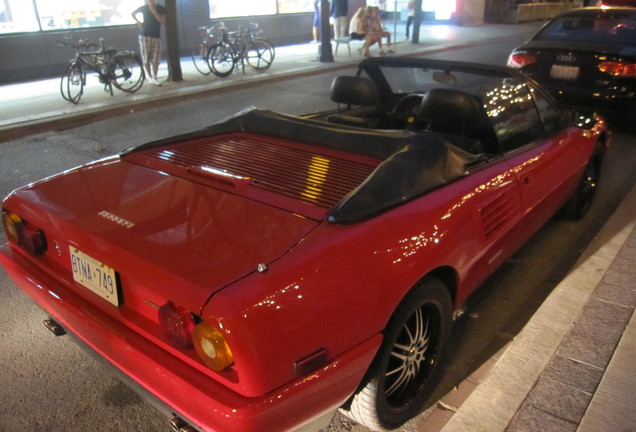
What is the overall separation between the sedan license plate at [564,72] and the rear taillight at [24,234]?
667cm

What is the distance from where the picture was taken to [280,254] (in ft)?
6.34

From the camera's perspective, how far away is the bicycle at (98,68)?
378 inches

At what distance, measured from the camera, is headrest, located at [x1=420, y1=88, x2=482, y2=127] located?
3068 mm

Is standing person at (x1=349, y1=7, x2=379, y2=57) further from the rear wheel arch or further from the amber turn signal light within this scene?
the amber turn signal light

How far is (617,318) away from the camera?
3.08 metres

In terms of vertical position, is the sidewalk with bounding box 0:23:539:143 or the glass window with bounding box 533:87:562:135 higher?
the glass window with bounding box 533:87:562:135

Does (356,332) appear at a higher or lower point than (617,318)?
higher

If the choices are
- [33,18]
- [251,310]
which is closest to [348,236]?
[251,310]

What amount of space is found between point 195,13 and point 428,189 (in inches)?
570

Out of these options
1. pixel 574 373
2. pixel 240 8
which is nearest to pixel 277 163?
pixel 574 373

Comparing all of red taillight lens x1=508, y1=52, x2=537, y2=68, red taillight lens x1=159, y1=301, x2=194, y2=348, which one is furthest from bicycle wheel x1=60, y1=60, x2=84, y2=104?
red taillight lens x1=159, y1=301, x2=194, y2=348

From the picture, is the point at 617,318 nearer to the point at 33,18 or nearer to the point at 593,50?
the point at 593,50

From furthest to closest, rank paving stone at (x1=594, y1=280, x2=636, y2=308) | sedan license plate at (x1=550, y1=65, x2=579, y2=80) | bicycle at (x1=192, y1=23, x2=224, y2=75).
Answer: bicycle at (x1=192, y1=23, x2=224, y2=75), sedan license plate at (x1=550, y1=65, x2=579, y2=80), paving stone at (x1=594, y1=280, x2=636, y2=308)

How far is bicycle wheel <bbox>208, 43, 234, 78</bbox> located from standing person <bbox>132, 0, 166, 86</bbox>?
4.45 ft
